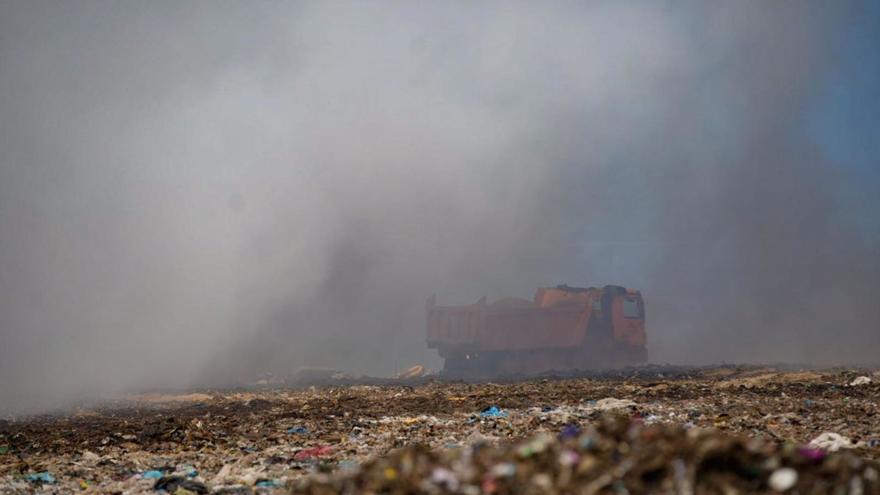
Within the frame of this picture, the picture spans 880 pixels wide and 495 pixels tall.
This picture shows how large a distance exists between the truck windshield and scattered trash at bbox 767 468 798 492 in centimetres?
2385

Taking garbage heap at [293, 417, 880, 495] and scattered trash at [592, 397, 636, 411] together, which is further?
scattered trash at [592, 397, 636, 411]

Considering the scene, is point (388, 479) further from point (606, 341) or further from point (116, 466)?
point (606, 341)

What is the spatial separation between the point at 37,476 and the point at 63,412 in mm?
10367

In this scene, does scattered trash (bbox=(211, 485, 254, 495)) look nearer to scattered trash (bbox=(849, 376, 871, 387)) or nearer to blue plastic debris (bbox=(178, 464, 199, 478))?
blue plastic debris (bbox=(178, 464, 199, 478))

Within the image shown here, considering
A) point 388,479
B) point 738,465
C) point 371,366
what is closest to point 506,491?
point 388,479

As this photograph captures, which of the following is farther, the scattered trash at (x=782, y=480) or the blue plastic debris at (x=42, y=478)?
the blue plastic debris at (x=42, y=478)

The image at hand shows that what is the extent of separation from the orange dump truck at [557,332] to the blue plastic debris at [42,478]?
2026 cm

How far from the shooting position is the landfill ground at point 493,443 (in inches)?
106

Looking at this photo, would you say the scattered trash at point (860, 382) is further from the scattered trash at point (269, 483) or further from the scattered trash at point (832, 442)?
the scattered trash at point (269, 483)

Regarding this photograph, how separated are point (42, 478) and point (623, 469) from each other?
18.4ft

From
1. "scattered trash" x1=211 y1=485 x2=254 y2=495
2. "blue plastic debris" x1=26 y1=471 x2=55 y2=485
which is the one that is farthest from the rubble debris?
"blue plastic debris" x1=26 y1=471 x2=55 y2=485

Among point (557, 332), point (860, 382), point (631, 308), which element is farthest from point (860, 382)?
point (631, 308)

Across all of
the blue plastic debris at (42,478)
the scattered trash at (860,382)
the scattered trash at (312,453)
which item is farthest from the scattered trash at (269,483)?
the scattered trash at (860,382)

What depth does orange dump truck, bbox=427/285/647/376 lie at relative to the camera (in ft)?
84.0
